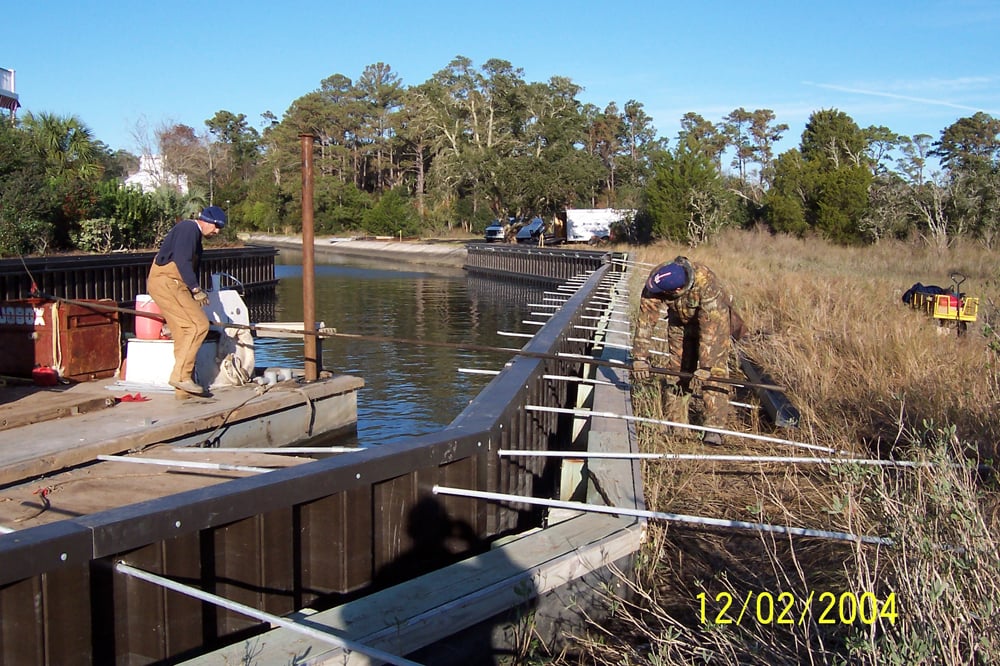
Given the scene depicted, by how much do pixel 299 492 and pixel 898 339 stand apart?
6.60m

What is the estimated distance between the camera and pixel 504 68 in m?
75.2

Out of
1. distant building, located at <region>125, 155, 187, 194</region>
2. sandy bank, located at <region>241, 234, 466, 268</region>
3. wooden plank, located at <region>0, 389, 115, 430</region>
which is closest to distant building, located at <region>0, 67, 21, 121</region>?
wooden plank, located at <region>0, 389, 115, 430</region>

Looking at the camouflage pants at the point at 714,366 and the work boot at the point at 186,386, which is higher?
the camouflage pants at the point at 714,366

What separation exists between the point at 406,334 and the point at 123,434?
15.1m

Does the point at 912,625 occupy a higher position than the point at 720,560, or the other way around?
the point at 912,625

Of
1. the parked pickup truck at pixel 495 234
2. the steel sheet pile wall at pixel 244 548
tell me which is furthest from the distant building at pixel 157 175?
the steel sheet pile wall at pixel 244 548

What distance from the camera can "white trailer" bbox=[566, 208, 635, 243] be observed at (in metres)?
57.7

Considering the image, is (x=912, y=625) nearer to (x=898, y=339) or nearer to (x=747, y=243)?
(x=898, y=339)

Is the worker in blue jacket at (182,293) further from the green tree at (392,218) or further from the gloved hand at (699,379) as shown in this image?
A: the green tree at (392,218)

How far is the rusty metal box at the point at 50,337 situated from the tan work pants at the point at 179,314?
3.63 feet

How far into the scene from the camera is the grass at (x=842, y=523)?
302cm

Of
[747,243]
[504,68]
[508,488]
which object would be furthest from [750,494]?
[504,68]

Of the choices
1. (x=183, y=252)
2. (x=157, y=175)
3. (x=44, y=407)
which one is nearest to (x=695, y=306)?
(x=183, y=252)

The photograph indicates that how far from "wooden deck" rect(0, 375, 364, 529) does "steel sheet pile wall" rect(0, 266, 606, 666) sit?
8.21 feet
